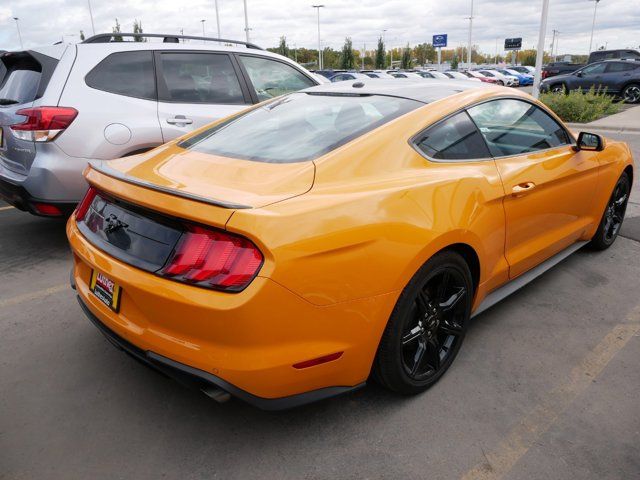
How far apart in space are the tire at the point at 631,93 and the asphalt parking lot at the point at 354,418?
19.1m

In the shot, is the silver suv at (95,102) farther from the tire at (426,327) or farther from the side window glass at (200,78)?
the tire at (426,327)

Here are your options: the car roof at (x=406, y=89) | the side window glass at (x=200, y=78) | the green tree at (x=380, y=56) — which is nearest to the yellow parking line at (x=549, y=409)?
the car roof at (x=406, y=89)

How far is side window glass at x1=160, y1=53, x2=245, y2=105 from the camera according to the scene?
15.7 feet

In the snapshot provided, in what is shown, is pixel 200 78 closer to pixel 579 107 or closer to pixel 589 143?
pixel 589 143

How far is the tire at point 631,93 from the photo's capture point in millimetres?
18719

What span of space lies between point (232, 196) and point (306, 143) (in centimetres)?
66

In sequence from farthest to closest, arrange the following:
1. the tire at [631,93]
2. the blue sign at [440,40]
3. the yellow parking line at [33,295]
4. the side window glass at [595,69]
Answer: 1. the blue sign at [440,40]
2. the side window glass at [595,69]
3. the tire at [631,93]
4. the yellow parking line at [33,295]

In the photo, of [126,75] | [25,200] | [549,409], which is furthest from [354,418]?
[126,75]

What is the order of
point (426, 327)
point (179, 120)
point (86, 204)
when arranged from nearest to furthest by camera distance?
point (426, 327), point (86, 204), point (179, 120)

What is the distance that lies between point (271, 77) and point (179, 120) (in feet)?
4.34

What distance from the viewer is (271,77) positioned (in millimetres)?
5488

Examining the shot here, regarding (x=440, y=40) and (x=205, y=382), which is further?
(x=440, y=40)

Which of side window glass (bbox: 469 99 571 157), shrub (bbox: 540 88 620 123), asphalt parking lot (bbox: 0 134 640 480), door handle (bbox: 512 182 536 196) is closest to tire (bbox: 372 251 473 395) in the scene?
asphalt parking lot (bbox: 0 134 640 480)

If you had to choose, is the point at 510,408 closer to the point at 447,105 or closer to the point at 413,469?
the point at 413,469
